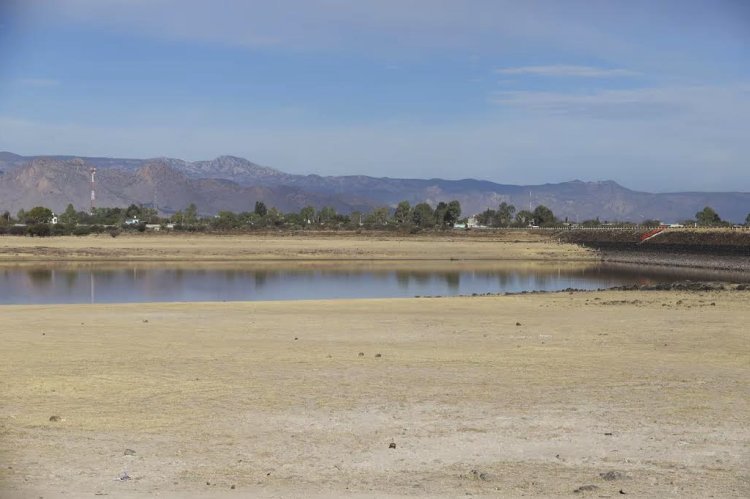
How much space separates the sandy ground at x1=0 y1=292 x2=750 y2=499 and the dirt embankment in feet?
140

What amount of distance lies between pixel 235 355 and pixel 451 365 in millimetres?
3798

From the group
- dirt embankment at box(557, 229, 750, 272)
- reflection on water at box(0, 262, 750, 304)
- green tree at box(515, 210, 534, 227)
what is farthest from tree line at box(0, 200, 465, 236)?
reflection on water at box(0, 262, 750, 304)

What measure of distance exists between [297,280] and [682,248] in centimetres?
3716

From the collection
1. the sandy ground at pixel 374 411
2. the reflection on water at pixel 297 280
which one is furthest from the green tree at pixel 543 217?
the sandy ground at pixel 374 411

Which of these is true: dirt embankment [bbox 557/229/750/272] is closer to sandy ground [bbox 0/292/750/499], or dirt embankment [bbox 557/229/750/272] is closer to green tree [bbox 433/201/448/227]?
sandy ground [bbox 0/292/750/499]

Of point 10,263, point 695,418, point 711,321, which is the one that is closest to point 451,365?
point 695,418

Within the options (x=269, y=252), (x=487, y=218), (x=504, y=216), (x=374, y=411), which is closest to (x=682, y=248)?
(x=269, y=252)

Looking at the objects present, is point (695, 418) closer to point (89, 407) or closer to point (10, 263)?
point (89, 407)

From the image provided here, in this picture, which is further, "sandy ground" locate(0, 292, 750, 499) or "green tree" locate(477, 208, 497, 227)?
"green tree" locate(477, 208, 497, 227)

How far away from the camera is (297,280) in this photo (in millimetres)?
44312

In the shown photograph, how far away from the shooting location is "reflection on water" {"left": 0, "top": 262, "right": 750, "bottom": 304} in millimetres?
35031

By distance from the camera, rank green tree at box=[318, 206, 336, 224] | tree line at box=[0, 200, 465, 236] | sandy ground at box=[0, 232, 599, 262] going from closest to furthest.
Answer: sandy ground at box=[0, 232, 599, 262]
tree line at box=[0, 200, 465, 236]
green tree at box=[318, 206, 336, 224]

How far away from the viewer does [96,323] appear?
21.0 meters

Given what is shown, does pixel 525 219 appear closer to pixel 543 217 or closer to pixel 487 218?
pixel 543 217
